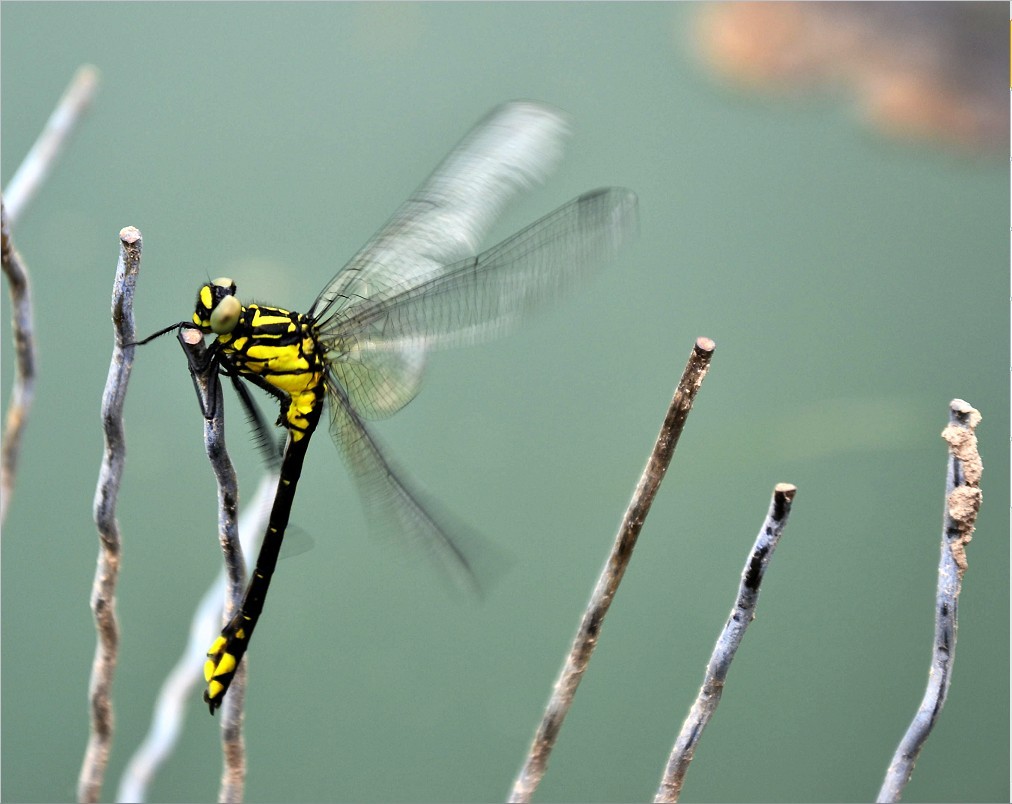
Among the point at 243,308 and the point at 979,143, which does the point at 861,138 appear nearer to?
Result: the point at 979,143

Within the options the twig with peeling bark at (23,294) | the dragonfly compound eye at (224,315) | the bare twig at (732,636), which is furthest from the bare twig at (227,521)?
the bare twig at (732,636)

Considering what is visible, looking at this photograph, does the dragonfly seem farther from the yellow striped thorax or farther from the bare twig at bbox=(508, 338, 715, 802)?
the bare twig at bbox=(508, 338, 715, 802)

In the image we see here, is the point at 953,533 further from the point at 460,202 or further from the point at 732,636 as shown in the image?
the point at 460,202

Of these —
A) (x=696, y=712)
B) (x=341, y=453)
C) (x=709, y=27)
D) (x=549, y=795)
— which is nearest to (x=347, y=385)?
(x=341, y=453)

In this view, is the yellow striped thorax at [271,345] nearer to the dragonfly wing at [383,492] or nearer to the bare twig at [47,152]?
the dragonfly wing at [383,492]

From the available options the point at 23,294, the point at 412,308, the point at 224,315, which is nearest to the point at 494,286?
the point at 412,308

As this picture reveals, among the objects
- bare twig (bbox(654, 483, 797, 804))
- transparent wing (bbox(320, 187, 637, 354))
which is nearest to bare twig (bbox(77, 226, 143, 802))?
transparent wing (bbox(320, 187, 637, 354))
